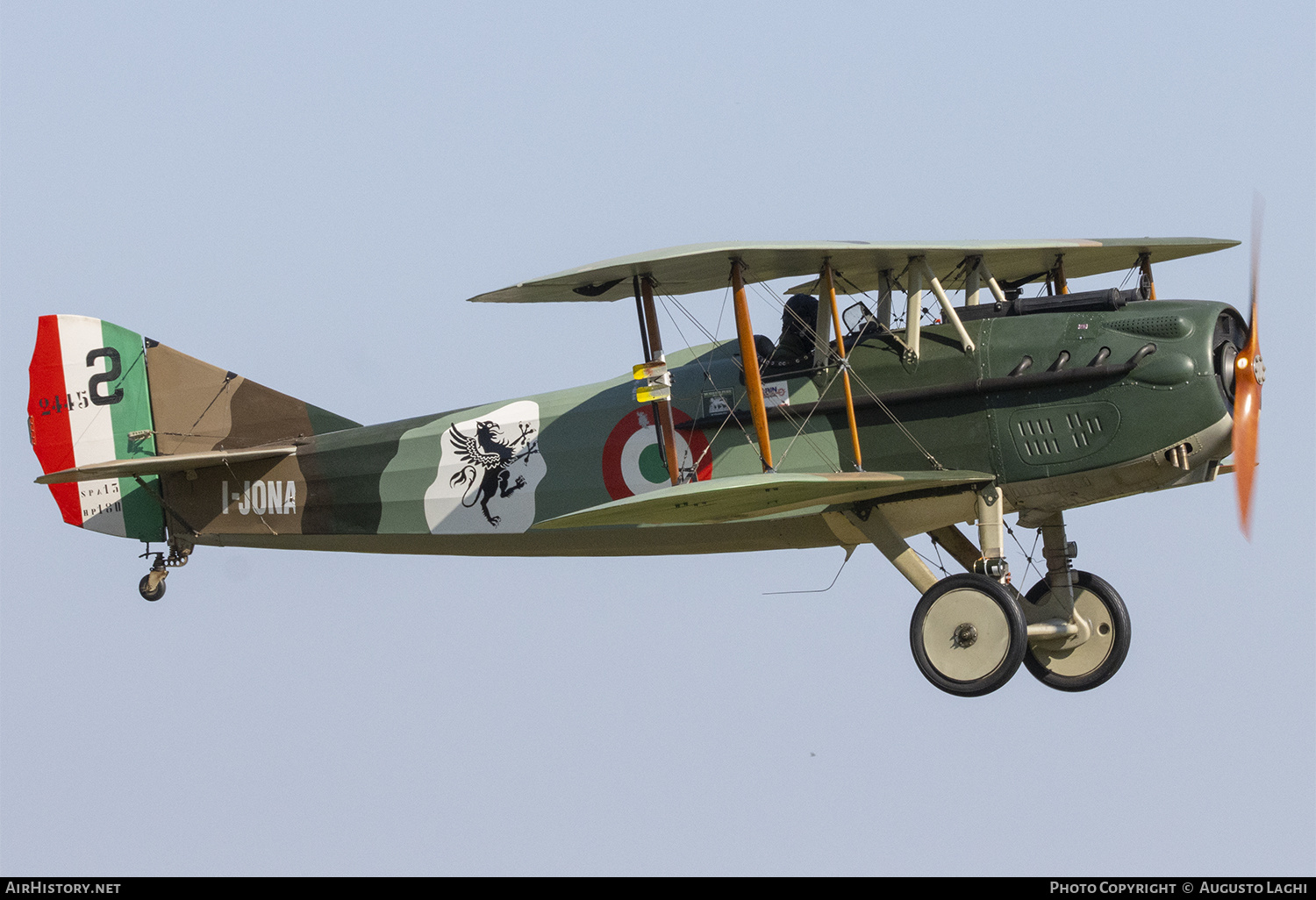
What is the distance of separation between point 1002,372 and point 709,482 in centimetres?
224

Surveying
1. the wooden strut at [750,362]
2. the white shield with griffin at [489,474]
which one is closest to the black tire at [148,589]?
the white shield with griffin at [489,474]

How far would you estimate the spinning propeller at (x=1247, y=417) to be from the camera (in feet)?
33.9

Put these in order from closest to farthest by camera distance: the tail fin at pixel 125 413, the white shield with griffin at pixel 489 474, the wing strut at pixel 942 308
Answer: the wing strut at pixel 942 308, the white shield with griffin at pixel 489 474, the tail fin at pixel 125 413

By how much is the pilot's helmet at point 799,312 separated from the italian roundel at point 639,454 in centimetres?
102

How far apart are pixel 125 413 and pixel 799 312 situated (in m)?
6.19

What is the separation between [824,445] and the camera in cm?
1121

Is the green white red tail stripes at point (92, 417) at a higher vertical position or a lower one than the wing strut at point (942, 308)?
lower

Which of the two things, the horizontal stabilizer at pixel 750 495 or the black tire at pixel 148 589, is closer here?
the horizontal stabilizer at pixel 750 495

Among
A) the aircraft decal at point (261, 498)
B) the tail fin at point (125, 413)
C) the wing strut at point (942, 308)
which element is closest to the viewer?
the wing strut at point (942, 308)

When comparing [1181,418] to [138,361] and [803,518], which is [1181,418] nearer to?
[803,518]

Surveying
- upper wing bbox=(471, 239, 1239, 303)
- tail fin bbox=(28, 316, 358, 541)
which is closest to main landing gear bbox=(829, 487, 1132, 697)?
upper wing bbox=(471, 239, 1239, 303)

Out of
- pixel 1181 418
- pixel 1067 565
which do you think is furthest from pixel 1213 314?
pixel 1067 565

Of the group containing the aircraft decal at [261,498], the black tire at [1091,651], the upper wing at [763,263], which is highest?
the upper wing at [763,263]

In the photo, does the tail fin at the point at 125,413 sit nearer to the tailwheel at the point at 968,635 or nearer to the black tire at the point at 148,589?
the black tire at the point at 148,589
